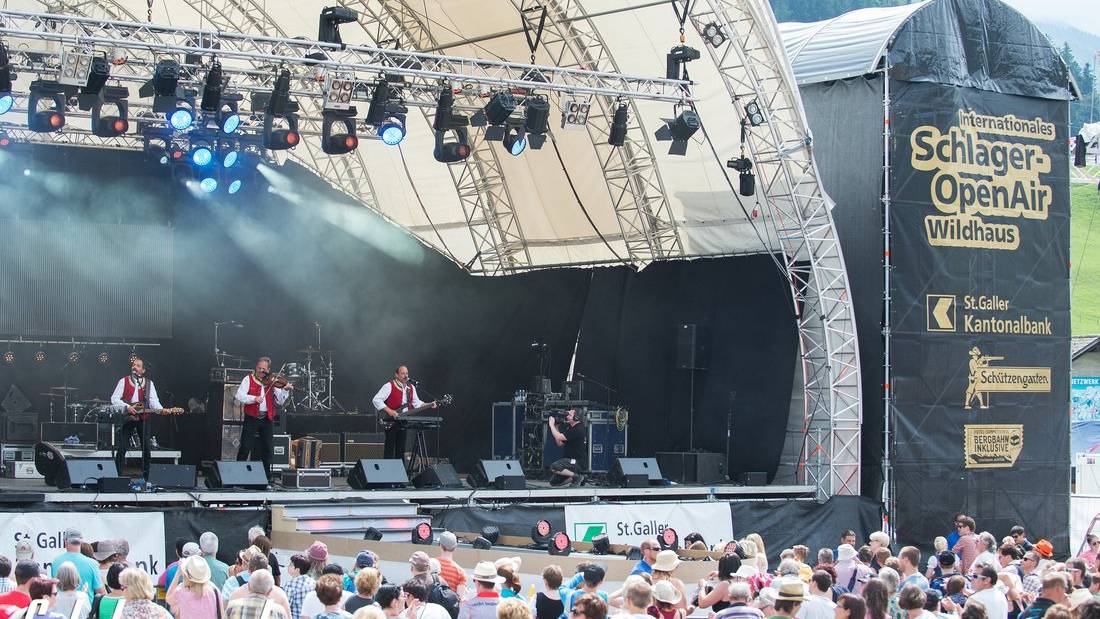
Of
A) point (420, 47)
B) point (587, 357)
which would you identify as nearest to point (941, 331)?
point (587, 357)

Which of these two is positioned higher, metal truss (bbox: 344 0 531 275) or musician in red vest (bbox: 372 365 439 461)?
metal truss (bbox: 344 0 531 275)

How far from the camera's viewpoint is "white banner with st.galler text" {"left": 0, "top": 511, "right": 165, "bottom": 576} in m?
13.2

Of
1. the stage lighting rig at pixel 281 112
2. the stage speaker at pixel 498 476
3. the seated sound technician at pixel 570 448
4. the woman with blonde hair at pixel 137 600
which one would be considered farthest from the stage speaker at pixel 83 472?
the woman with blonde hair at pixel 137 600

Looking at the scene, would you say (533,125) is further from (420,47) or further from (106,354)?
(106,354)

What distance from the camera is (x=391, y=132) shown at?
1667 centimetres

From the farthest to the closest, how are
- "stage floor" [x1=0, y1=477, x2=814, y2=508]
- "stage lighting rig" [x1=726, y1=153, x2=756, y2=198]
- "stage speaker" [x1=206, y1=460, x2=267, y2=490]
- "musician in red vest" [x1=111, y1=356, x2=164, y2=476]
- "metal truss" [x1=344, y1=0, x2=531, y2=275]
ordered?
"metal truss" [x1=344, y1=0, x2=531, y2=275] → "stage lighting rig" [x1=726, y1=153, x2=756, y2=198] → "musician in red vest" [x1=111, y1=356, x2=164, y2=476] → "stage speaker" [x1=206, y1=460, x2=267, y2=490] → "stage floor" [x1=0, y1=477, x2=814, y2=508]

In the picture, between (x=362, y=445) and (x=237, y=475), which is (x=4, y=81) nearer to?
(x=237, y=475)

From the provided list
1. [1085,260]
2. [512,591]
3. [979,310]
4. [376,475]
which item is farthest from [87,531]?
[1085,260]

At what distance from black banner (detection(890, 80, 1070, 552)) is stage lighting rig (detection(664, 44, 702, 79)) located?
308 centimetres

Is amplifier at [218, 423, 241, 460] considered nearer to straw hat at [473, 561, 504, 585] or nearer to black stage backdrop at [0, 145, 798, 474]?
black stage backdrop at [0, 145, 798, 474]

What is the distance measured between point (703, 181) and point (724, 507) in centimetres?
446

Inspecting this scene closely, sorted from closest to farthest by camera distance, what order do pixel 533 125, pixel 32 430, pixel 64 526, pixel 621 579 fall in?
pixel 621 579, pixel 64 526, pixel 533 125, pixel 32 430

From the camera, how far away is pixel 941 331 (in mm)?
18406

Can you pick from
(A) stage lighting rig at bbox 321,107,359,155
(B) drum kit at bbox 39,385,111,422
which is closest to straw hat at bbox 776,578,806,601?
(A) stage lighting rig at bbox 321,107,359,155
